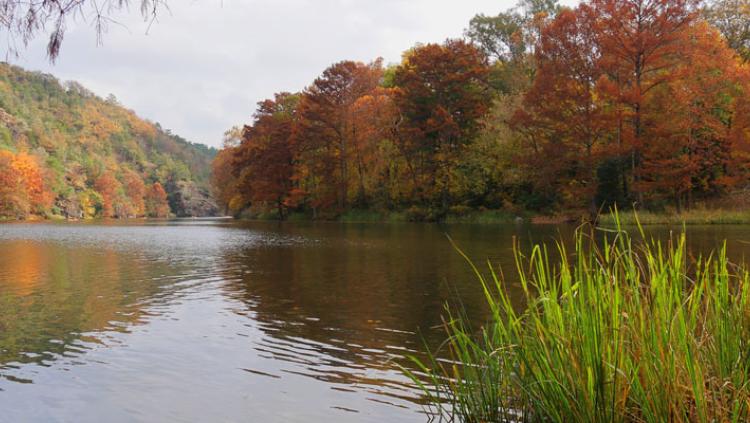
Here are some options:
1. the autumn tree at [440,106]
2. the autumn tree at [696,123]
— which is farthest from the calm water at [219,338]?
the autumn tree at [440,106]

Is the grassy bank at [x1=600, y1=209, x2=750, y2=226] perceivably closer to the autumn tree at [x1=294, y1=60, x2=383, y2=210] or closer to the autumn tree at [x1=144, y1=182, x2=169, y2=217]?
the autumn tree at [x1=294, y1=60, x2=383, y2=210]

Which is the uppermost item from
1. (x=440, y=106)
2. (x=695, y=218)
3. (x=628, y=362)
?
(x=440, y=106)

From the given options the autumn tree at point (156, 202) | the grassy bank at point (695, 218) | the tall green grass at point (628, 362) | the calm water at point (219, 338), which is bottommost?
the calm water at point (219, 338)

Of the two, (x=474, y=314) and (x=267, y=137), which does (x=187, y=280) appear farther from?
(x=267, y=137)

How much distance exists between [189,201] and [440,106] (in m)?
89.1

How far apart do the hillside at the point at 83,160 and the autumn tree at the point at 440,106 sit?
2022 inches

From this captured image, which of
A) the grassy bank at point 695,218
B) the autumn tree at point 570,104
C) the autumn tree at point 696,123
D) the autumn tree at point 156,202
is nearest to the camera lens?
the grassy bank at point 695,218

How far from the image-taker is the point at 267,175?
51875 millimetres

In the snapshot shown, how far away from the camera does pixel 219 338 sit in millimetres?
6848

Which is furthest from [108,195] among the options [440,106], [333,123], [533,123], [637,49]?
[637,49]

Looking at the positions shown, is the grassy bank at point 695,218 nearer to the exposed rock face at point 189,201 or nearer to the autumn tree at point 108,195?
the autumn tree at point 108,195

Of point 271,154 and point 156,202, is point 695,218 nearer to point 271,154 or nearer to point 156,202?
point 271,154

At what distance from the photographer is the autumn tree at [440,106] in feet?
127

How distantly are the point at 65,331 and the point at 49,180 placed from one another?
277 feet
